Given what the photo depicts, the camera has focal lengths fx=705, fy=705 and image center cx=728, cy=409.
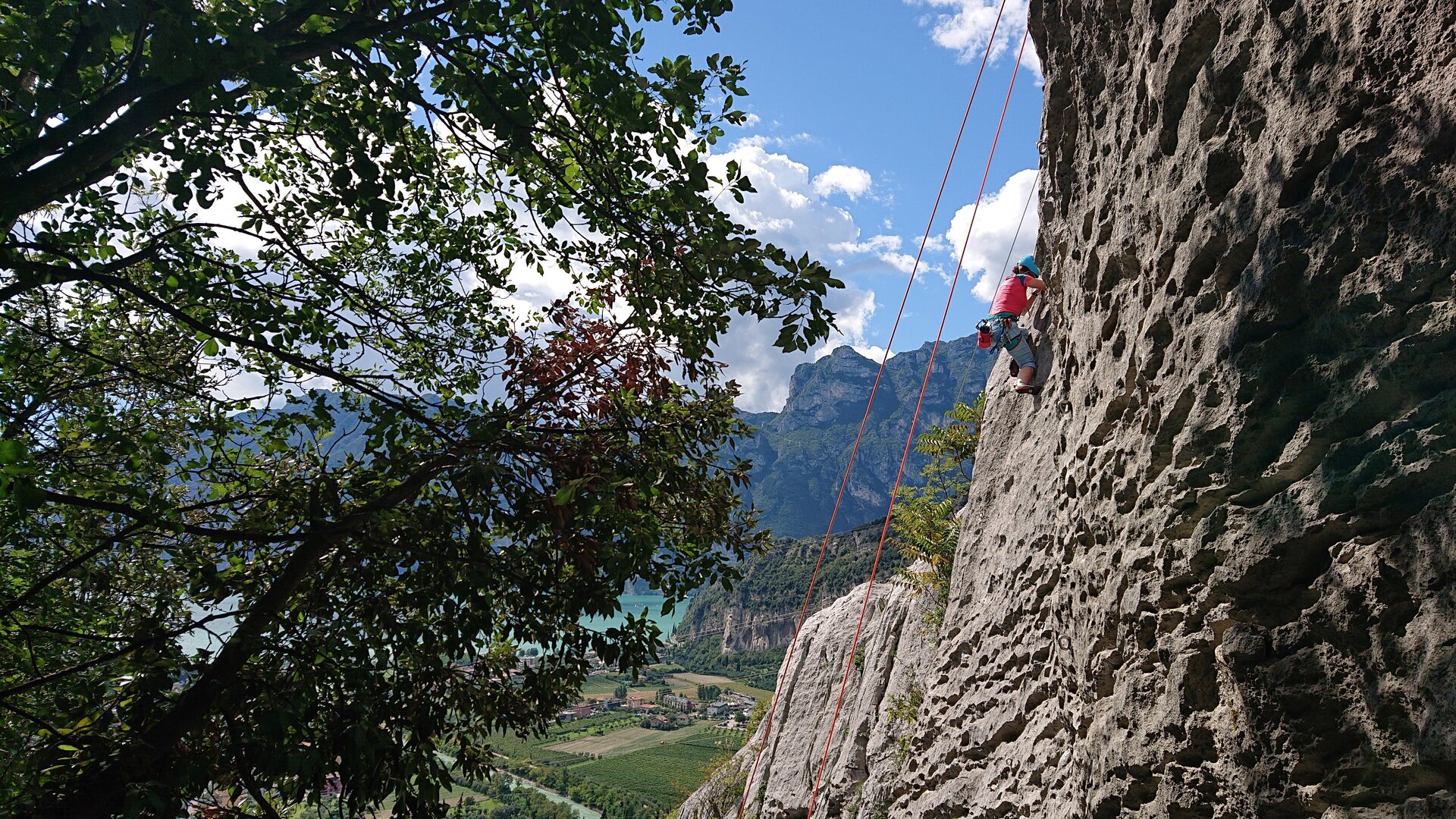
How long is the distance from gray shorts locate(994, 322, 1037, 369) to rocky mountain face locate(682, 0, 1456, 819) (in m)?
0.95

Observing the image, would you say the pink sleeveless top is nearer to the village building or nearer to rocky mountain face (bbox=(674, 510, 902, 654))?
rocky mountain face (bbox=(674, 510, 902, 654))

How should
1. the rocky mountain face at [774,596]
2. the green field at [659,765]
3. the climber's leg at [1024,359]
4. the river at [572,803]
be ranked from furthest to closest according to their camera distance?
the green field at [659,765] < the rocky mountain face at [774,596] < the river at [572,803] < the climber's leg at [1024,359]

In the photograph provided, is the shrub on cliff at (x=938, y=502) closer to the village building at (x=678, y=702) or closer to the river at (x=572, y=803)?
the river at (x=572, y=803)

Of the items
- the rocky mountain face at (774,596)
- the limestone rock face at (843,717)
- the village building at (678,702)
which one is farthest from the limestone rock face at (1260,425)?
the village building at (678,702)

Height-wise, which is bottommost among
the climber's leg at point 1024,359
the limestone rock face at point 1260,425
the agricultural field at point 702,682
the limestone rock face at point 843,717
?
the agricultural field at point 702,682

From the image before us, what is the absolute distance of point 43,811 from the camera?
283 cm

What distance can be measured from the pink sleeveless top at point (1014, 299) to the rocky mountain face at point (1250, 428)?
1.27 metres

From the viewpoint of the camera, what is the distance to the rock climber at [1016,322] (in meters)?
6.39

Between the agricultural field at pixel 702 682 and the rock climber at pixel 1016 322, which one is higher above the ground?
the rock climber at pixel 1016 322

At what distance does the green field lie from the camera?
66.5 metres

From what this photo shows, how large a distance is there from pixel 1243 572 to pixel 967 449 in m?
7.68

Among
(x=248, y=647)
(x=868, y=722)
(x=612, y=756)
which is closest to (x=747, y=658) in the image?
(x=612, y=756)

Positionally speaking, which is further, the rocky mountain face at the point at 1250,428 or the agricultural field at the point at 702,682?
the agricultural field at the point at 702,682

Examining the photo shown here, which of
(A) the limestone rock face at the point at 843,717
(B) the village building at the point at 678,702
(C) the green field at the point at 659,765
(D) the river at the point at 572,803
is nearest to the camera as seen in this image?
(A) the limestone rock face at the point at 843,717
